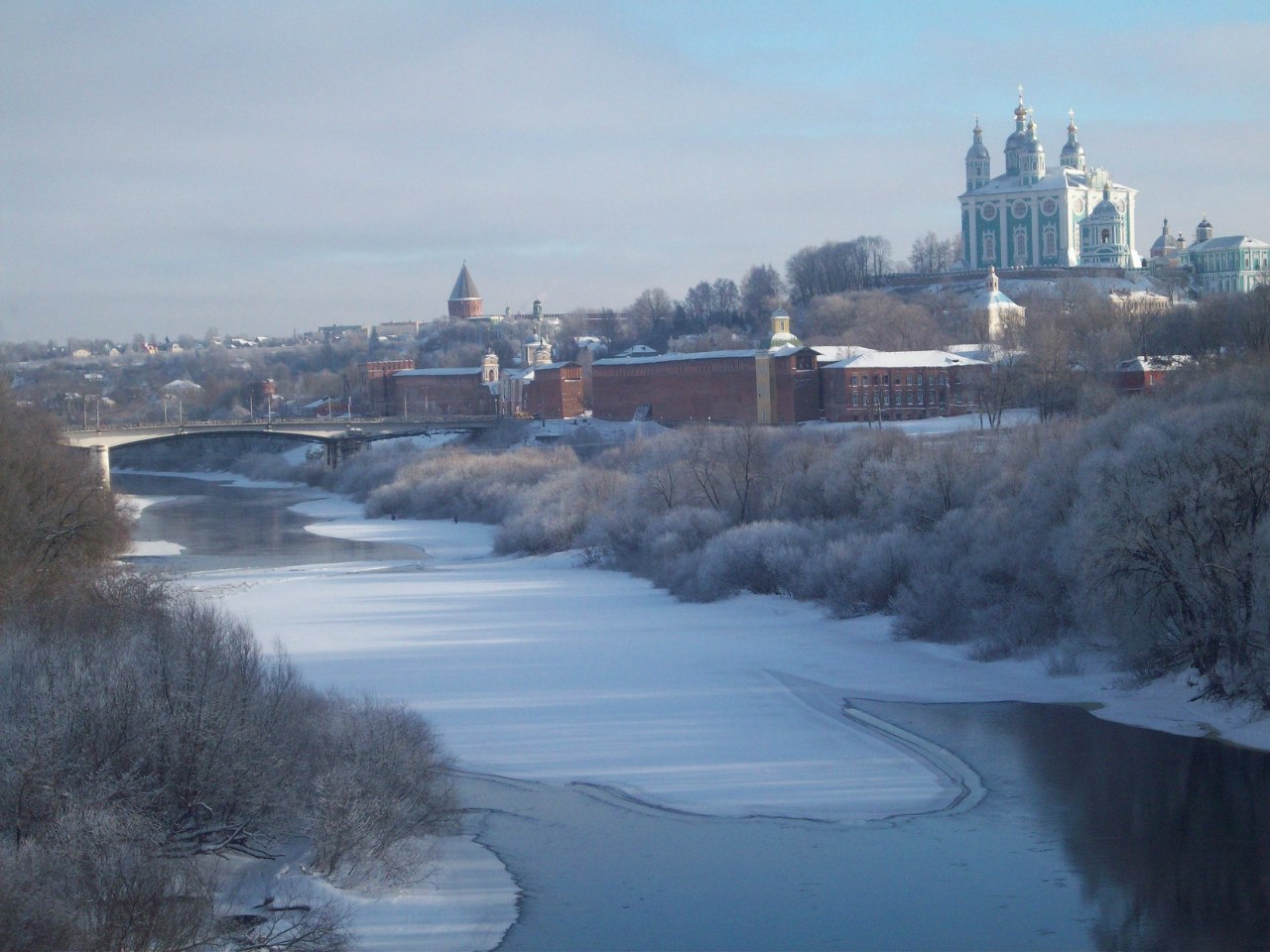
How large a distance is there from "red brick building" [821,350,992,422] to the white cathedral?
2883cm

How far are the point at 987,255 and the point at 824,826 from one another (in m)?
67.5

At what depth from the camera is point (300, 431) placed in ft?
153

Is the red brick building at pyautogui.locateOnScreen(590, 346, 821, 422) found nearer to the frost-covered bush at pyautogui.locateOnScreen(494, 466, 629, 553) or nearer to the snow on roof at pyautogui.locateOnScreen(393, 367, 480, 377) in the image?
the frost-covered bush at pyautogui.locateOnScreen(494, 466, 629, 553)

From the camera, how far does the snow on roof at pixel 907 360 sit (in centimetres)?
4391

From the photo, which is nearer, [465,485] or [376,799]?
[376,799]

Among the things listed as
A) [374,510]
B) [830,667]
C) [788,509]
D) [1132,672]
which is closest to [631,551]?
[788,509]

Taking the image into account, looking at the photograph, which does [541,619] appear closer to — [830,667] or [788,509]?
[830,667]

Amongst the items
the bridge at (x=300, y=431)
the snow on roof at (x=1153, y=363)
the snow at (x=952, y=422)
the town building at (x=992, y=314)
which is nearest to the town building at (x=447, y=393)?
the bridge at (x=300, y=431)

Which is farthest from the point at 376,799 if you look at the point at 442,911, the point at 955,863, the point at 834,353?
the point at 834,353

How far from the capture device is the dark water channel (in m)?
7.91

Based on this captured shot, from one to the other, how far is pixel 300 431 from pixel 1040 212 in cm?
4153

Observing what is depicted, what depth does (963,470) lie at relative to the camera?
2147 centimetres

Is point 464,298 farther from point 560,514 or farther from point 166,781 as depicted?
point 166,781

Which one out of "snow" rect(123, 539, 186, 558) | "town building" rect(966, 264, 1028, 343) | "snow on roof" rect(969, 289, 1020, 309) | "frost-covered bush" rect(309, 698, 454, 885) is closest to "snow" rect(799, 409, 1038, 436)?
"town building" rect(966, 264, 1028, 343)
